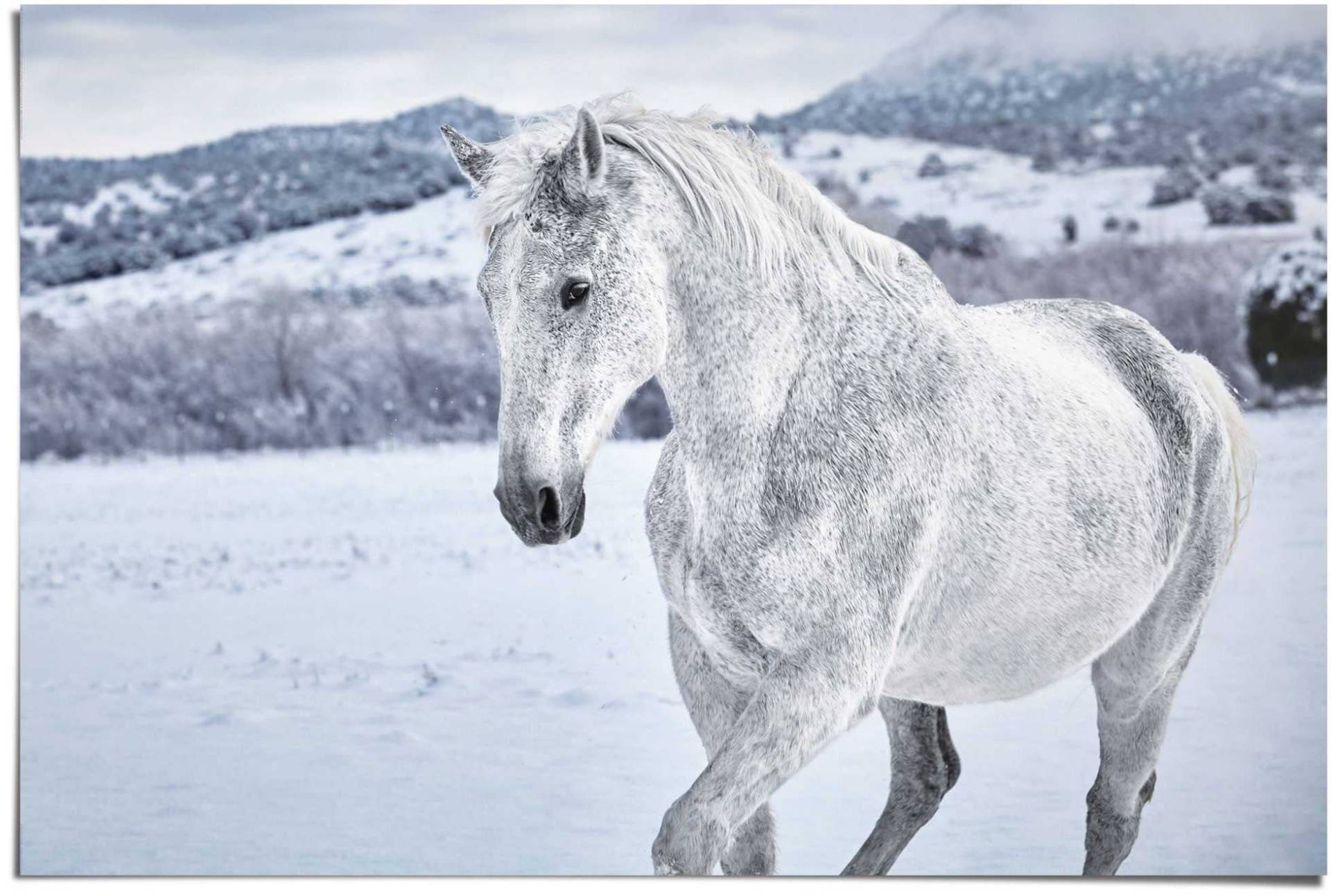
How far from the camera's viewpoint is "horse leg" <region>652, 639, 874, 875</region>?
1.45 metres

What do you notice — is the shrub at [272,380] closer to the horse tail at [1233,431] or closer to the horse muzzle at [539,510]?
the horse tail at [1233,431]

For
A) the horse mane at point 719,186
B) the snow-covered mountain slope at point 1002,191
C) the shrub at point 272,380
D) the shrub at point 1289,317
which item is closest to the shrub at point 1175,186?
the snow-covered mountain slope at point 1002,191

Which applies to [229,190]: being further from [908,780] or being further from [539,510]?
[539,510]

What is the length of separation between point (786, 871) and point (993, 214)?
2.24m

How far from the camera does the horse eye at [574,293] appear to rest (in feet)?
4.83

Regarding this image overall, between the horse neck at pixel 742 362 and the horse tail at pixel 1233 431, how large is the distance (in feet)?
2.73

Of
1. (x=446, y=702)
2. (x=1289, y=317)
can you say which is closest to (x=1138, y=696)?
(x=446, y=702)

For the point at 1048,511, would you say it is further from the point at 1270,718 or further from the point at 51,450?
the point at 51,450

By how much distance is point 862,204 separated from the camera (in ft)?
14.5

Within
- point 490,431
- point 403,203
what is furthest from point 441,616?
point 403,203

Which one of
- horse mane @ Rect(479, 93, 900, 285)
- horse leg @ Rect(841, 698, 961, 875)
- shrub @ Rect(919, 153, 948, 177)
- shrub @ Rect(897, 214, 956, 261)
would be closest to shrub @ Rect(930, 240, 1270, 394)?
shrub @ Rect(897, 214, 956, 261)

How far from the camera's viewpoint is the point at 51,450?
4.04m

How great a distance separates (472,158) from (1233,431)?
1288 millimetres

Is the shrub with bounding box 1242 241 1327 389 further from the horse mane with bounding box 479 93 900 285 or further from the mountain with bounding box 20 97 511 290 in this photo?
the horse mane with bounding box 479 93 900 285
